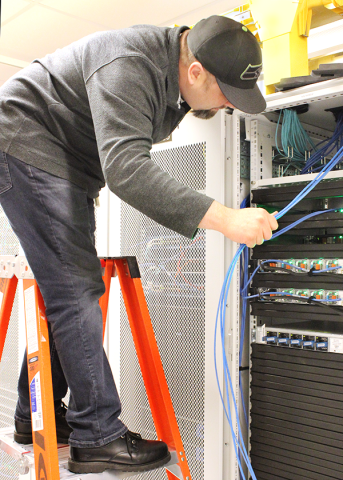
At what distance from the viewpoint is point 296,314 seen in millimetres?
1523

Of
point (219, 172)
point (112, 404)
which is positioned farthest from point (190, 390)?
point (219, 172)

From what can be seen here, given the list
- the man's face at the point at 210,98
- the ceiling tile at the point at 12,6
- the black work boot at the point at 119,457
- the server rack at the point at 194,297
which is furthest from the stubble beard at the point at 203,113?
the ceiling tile at the point at 12,6

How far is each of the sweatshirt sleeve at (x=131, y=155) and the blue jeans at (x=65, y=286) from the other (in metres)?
0.20

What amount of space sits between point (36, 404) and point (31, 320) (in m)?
0.21

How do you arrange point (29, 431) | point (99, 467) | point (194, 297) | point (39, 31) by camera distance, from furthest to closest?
point (39, 31), point (194, 297), point (29, 431), point (99, 467)

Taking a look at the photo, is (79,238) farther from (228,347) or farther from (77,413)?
(228,347)

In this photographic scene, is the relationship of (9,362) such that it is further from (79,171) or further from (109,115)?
(109,115)

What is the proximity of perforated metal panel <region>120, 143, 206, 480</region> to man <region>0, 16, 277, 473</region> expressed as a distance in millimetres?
488

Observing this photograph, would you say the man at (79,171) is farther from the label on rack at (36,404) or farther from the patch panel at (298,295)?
the patch panel at (298,295)

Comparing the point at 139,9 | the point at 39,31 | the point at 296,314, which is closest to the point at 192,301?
the point at 296,314

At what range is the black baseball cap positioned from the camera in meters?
1.09

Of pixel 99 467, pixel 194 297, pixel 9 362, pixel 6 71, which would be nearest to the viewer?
pixel 99 467

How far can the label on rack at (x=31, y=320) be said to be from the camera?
1153 mm

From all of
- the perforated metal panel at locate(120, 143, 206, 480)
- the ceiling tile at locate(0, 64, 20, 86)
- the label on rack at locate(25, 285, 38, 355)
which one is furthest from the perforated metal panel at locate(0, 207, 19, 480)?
the ceiling tile at locate(0, 64, 20, 86)
